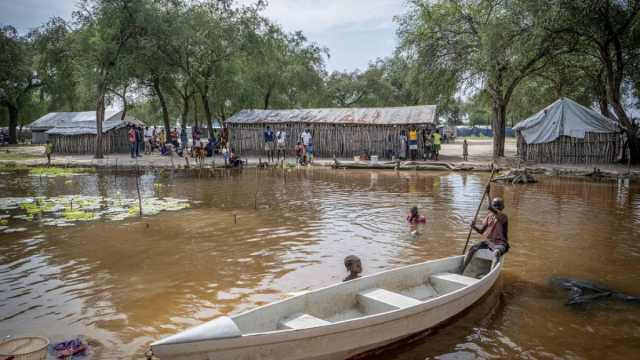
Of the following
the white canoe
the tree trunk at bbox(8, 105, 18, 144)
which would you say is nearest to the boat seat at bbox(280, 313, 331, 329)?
the white canoe

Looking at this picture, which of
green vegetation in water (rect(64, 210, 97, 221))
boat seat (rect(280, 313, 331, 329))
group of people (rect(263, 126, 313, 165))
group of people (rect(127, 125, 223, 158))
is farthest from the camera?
group of people (rect(127, 125, 223, 158))

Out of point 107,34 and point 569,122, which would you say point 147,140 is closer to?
point 107,34

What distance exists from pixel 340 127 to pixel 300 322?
2515 centimetres

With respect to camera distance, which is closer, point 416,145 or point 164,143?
point 416,145

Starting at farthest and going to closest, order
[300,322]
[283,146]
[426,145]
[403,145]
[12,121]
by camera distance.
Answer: [12,121] < [283,146] < [426,145] < [403,145] < [300,322]

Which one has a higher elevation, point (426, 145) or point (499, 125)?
point (499, 125)

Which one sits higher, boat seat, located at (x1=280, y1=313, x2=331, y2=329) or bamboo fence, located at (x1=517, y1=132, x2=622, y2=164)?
bamboo fence, located at (x1=517, y1=132, x2=622, y2=164)

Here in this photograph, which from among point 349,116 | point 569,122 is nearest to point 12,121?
point 349,116

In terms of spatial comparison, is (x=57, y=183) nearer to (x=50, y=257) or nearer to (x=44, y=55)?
(x=50, y=257)

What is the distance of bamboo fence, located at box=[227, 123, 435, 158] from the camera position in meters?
29.4

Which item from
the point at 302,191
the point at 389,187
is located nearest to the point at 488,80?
the point at 389,187

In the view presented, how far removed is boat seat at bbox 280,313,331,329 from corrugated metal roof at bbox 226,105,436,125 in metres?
23.7

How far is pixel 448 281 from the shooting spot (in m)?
7.36

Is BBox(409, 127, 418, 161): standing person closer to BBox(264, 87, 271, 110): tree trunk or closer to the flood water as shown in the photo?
the flood water
